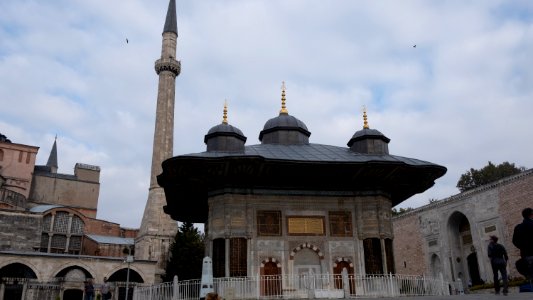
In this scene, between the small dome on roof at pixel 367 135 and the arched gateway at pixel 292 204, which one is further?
the small dome on roof at pixel 367 135

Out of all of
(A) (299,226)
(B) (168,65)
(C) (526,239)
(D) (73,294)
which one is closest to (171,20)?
(B) (168,65)

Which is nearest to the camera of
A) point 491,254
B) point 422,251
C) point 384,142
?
point 491,254

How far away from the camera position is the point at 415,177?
58.7 ft

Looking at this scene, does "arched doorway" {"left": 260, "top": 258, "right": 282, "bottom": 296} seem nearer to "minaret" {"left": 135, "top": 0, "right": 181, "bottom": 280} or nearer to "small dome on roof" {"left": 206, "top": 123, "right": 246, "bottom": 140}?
"small dome on roof" {"left": 206, "top": 123, "right": 246, "bottom": 140}

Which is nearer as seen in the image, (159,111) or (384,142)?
(384,142)

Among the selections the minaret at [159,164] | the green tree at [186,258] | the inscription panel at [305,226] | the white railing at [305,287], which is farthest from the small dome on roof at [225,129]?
the minaret at [159,164]

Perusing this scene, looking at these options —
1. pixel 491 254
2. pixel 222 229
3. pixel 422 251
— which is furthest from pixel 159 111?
pixel 491 254

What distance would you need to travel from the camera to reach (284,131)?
20609 millimetres

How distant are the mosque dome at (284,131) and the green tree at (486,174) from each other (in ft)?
89.4

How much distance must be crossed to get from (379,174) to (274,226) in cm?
425

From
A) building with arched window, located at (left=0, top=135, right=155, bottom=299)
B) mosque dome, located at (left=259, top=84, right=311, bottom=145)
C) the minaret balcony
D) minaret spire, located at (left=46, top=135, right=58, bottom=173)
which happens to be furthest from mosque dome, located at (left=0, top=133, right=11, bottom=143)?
mosque dome, located at (left=259, top=84, right=311, bottom=145)

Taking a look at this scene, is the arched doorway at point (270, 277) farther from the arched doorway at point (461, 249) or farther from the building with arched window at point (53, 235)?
the arched doorway at point (461, 249)

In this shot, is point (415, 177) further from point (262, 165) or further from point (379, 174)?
point (262, 165)

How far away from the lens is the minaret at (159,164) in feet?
127
